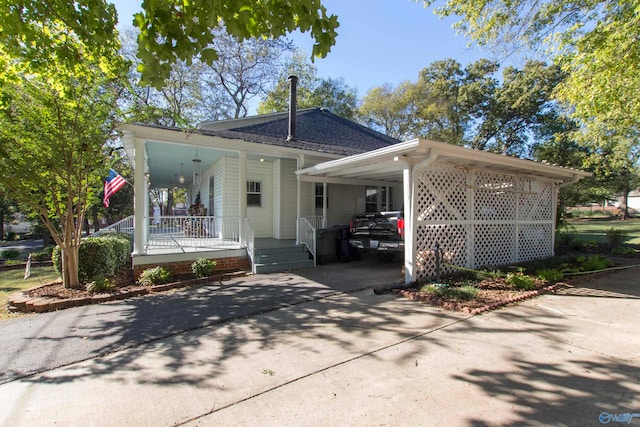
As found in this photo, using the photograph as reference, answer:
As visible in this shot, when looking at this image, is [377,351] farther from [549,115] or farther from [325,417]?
[549,115]

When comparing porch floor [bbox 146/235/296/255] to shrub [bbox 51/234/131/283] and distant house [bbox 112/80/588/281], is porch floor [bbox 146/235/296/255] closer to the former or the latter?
distant house [bbox 112/80/588/281]

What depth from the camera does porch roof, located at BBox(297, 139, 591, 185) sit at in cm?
583

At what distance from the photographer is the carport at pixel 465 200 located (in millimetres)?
6164

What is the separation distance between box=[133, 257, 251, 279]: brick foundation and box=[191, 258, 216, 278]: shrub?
1.09 feet

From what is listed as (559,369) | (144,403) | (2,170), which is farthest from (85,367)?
(559,369)

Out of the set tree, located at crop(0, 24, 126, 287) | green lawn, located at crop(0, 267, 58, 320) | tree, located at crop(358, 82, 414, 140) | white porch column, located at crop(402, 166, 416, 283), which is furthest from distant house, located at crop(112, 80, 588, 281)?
tree, located at crop(358, 82, 414, 140)

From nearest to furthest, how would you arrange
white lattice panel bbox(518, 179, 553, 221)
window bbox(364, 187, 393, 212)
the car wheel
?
white lattice panel bbox(518, 179, 553, 221) < the car wheel < window bbox(364, 187, 393, 212)

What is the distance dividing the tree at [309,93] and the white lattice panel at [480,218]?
2026 centimetres

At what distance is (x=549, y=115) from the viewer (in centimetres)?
2100

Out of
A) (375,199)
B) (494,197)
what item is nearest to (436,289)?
(494,197)

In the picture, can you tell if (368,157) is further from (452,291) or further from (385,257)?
(385,257)

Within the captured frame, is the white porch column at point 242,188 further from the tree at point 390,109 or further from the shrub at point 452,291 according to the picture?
the tree at point 390,109

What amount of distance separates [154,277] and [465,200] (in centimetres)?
A: 703

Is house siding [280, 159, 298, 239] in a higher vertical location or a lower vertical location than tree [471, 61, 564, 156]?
lower
